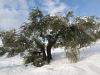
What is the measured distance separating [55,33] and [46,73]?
21.8 feet

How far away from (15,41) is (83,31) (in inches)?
241

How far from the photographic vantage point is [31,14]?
12.6 meters

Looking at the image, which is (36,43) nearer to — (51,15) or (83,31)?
(51,15)

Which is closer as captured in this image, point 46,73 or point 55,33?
point 46,73

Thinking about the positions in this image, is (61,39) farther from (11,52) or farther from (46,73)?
(46,73)

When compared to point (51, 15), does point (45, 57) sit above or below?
below

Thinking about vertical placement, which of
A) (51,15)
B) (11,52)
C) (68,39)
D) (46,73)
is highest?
(51,15)

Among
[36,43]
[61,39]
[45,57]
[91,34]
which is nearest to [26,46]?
[36,43]

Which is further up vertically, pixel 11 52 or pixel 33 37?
pixel 33 37

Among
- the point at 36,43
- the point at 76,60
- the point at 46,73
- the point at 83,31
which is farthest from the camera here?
the point at 36,43

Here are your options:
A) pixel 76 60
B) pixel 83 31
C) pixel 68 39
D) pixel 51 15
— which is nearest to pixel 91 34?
pixel 83 31

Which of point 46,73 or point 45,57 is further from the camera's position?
point 45,57

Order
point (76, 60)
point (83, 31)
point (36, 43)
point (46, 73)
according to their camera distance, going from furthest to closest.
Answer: point (36, 43), point (83, 31), point (76, 60), point (46, 73)

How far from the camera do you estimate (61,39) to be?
13.4 m
